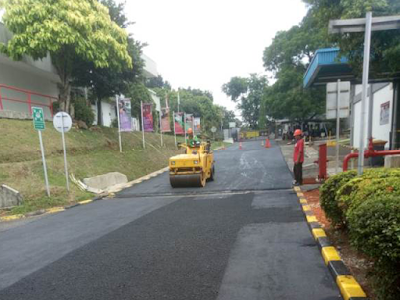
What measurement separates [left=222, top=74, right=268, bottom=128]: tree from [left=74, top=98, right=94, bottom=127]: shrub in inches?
1991

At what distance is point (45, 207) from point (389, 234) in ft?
29.8

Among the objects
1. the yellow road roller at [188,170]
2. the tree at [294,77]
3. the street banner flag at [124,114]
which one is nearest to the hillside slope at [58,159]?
the street banner flag at [124,114]

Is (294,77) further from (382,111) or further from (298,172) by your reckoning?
(298,172)

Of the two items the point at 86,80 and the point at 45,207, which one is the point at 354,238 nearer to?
the point at 45,207

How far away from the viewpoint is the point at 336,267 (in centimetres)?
355

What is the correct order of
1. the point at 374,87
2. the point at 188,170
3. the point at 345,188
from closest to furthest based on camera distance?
the point at 345,188
the point at 188,170
the point at 374,87

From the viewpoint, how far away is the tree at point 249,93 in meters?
64.8

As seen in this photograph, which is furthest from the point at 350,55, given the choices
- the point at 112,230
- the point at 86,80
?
the point at 86,80

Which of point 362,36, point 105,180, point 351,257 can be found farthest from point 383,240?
point 105,180

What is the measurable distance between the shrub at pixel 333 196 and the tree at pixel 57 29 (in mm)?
12228

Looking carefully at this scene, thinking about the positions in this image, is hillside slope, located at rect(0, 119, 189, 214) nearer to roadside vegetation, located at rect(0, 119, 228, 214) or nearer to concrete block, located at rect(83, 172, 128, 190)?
roadside vegetation, located at rect(0, 119, 228, 214)

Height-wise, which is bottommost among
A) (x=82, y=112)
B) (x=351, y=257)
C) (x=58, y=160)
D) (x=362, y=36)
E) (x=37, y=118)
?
(x=351, y=257)

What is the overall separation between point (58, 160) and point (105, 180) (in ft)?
6.92

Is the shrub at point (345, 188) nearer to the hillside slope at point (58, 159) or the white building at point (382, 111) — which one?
the hillside slope at point (58, 159)
